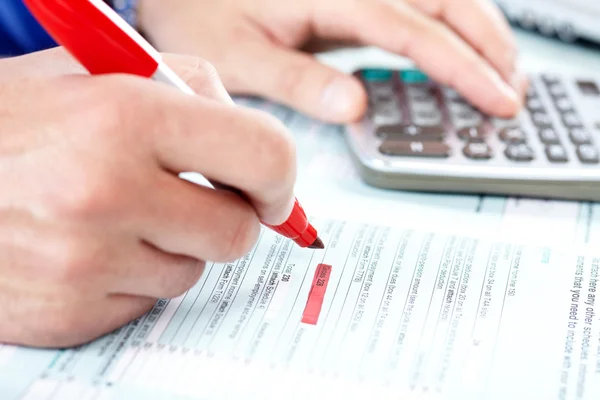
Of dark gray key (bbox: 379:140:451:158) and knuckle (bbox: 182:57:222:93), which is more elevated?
knuckle (bbox: 182:57:222:93)

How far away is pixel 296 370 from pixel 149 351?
0.20ft

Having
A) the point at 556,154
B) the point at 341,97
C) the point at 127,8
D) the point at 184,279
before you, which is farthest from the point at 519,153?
the point at 127,8

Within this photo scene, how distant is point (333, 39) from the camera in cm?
54

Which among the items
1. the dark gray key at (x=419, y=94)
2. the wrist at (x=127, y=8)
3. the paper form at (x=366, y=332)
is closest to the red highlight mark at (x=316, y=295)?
the paper form at (x=366, y=332)

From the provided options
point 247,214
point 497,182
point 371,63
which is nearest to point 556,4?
point 371,63

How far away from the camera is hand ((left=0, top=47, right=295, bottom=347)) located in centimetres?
25

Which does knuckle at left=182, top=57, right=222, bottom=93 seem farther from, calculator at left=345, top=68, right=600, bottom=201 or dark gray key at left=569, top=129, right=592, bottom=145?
dark gray key at left=569, top=129, right=592, bottom=145

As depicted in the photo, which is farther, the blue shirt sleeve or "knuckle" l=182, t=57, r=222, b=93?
the blue shirt sleeve

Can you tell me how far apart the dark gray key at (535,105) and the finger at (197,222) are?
0.89 feet

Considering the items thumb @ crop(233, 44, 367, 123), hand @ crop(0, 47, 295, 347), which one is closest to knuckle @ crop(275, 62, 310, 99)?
thumb @ crop(233, 44, 367, 123)

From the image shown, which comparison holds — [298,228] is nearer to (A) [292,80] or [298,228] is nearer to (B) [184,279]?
(B) [184,279]

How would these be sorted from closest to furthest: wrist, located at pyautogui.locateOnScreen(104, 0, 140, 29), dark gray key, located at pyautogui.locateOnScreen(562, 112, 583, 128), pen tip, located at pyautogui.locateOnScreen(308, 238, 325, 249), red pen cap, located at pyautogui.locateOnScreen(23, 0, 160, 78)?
1. red pen cap, located at pyautogui.locateOnScreen(23, 0, 160, 78)
2. pen tip, located at pyautogui.locateOnScreen(308, 238, 325, 249)
3. dark gray key, located at pyautogui.locateOnScreen(562, 112, 583, 128)
4. wrist, located at pyautogui.locateOnScreen(104, 0, 140, 29)

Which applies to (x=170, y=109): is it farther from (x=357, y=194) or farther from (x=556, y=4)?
(x=556, y=4)

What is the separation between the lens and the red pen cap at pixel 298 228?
1.03 feet
